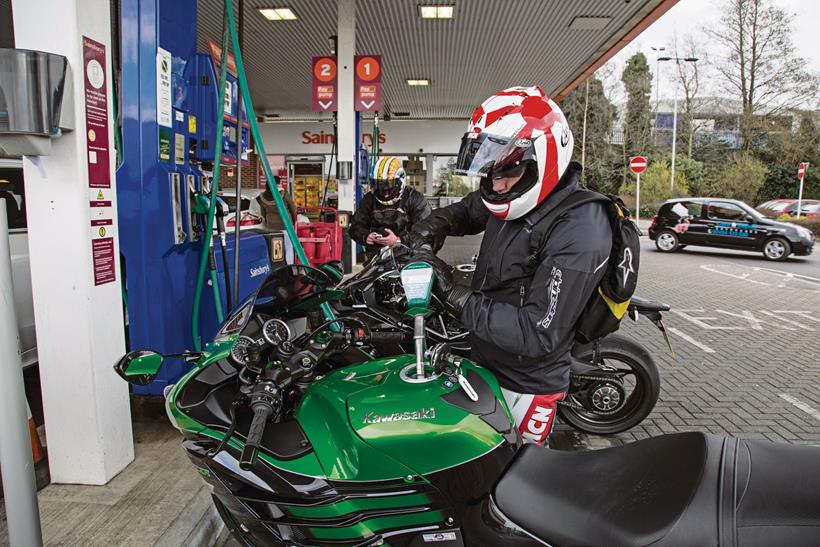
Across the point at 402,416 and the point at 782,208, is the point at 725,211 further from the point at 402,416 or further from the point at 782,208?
the point at 402,416

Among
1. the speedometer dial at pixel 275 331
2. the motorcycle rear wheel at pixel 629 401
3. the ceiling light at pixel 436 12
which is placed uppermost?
the ceiling light at pixel 436 12

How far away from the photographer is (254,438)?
1.54 meters

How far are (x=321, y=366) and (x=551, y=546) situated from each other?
108 centimetres

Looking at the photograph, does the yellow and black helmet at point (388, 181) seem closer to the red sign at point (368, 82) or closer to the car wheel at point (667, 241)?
the red sign at point (368, 82)

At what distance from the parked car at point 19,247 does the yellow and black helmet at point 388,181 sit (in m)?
3.52

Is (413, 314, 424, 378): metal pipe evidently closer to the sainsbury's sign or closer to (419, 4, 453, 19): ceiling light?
(419, 4, 453, 19): ceiling light

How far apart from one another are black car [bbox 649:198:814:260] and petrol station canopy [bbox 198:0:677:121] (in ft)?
17.4

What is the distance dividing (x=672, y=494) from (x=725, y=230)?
57.2 ft

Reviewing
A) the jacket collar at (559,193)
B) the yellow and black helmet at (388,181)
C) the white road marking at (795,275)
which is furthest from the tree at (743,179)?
the jacket collar at (559,193)

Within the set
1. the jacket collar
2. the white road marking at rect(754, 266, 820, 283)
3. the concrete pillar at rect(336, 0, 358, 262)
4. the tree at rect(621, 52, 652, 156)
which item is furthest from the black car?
the tree at rect(621, 52, 652, 156)

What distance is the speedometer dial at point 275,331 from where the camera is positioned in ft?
6.02

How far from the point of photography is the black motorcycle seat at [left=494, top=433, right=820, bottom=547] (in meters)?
1.12

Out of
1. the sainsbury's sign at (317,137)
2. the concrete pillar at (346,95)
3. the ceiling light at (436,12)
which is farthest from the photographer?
the sainsbury's sign at (317,137)

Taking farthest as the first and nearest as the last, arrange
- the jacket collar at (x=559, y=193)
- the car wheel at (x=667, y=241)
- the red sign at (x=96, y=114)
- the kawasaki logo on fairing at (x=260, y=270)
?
the car wheel at (x=667, y=241), the kawasaki logo on fairing at (x=260, y=270), the red sign at (x=96, y=114), the jacket collar at (x=559, y=193)
